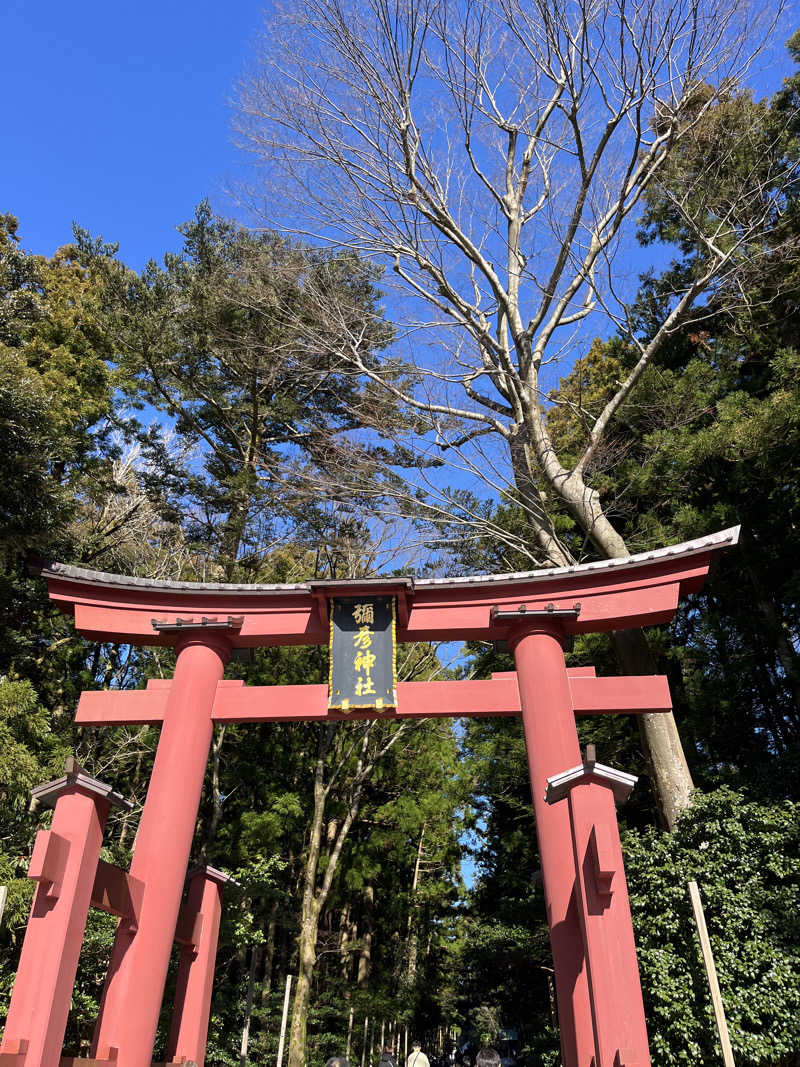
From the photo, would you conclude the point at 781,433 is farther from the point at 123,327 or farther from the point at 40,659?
the point at 40,659

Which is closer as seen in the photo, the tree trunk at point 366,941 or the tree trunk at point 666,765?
the tree trunk at point 666,765

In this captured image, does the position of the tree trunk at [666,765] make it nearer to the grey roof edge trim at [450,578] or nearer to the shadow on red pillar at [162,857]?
the grey roof edge trim at [450,578]

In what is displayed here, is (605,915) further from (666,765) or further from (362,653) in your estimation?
(666,765)

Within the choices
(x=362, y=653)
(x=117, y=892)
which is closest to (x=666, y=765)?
(x=362, y=653)

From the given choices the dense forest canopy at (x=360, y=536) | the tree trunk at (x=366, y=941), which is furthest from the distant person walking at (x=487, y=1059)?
the tree trunk at (x=366, y=941)

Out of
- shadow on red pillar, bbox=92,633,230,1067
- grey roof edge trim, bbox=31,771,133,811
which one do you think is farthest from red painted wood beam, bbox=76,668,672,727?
grey roof edge trim, bbox=31,771,133,811

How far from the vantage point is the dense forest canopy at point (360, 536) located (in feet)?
29.4

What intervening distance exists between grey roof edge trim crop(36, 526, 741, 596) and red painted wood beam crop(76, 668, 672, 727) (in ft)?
2.90

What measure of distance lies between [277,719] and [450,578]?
1.98m

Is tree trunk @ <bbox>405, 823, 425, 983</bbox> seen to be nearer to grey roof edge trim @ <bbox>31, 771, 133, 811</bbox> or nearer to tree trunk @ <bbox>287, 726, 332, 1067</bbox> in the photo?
tree trunk @ <bbox>287, 726, 332, 1067</bbox>

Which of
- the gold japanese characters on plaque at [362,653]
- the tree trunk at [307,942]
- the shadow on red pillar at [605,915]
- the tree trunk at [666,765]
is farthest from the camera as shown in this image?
the tree trunk at [307,942]

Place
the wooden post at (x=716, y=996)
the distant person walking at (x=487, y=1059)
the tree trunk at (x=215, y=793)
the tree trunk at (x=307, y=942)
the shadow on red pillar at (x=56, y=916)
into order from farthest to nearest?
the tree trunk at (x=215, y=793) < the tree trunk at (x=307, y=942) < the distant person walking at (x=487, y=1059) < the wooden post at (x=716, y=996) < the shadow on red pillar at (x=56, y=916)

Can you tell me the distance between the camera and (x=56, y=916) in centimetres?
463

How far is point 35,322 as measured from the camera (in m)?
12.1
